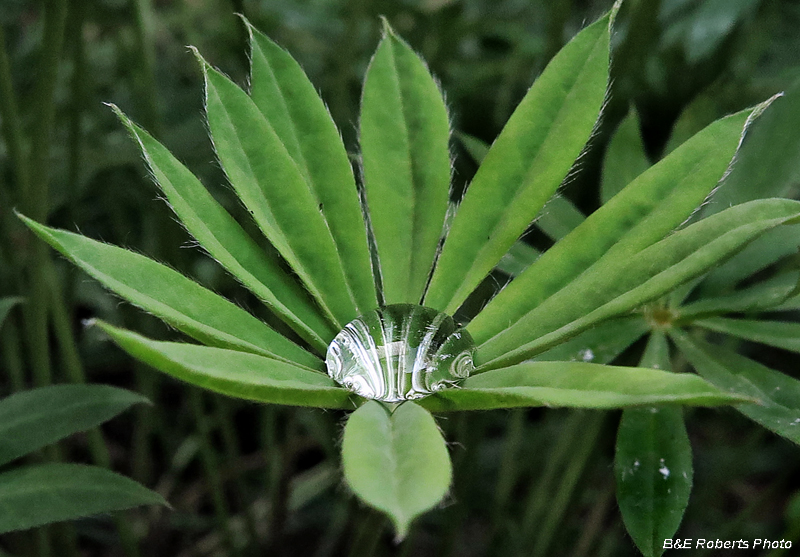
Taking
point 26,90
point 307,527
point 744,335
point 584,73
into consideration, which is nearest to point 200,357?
point 584,73

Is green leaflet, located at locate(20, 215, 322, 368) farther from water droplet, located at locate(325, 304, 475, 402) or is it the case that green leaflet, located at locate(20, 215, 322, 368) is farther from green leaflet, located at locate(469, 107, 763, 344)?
green leaflet, located at locate(469, 107, 763, 344)

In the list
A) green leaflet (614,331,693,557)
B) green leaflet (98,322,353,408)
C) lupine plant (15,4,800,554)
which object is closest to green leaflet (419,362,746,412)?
lupine plant (15,4,800,554)

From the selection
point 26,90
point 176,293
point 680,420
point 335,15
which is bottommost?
point 680,420

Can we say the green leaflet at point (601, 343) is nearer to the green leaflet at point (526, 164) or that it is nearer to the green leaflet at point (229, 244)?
the green leaflet at point (526, 164)

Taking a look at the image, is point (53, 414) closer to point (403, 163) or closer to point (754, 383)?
point (403, 163)

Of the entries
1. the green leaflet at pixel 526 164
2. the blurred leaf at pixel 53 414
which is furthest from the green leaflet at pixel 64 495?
the green leaflet at pixel 526 164

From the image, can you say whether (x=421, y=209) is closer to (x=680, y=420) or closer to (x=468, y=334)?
(x=468, y=334)
